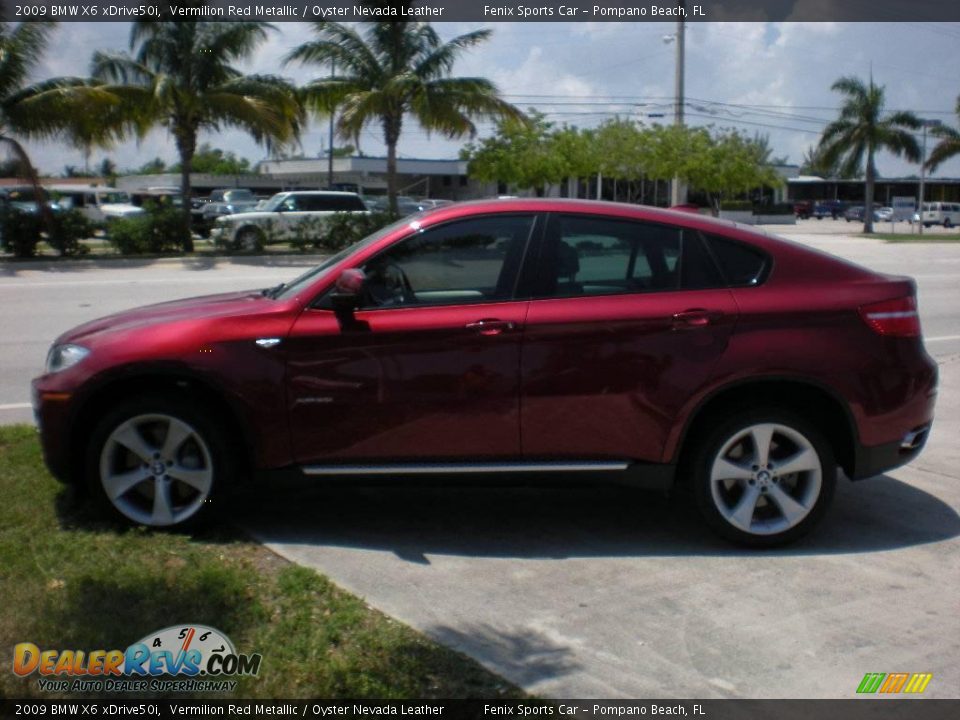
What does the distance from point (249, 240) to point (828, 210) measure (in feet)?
210

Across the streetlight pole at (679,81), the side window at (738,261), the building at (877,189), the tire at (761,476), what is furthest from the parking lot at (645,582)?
the building at (877,189)

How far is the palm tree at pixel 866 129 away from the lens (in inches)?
2112

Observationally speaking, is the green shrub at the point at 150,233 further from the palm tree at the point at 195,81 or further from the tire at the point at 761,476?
the tire at the point at 761,476

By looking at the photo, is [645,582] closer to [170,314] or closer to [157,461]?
[157,461]

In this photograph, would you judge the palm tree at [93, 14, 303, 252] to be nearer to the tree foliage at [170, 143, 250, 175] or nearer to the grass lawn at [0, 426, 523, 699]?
the grass lawn at [0, 426, 523, 699]

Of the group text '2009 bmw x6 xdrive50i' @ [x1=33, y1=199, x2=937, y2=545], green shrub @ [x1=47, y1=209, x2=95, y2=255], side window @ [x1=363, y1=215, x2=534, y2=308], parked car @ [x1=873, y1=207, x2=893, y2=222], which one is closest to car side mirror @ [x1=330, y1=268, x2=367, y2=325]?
text '2009 bmw x6 xdrive50i' @ [x1=33, y1=199, x2=937, y2=545]

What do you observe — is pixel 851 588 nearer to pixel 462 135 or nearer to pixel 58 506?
pixel 58 506

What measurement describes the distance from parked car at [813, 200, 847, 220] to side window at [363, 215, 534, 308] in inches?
3272

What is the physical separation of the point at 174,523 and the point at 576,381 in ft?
6.94

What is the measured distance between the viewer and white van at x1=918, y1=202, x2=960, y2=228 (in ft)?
225

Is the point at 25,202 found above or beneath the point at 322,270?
above

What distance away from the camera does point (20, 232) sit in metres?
26.7

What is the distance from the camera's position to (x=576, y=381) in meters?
5.40

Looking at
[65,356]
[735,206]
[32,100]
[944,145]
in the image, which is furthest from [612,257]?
[735,206]
